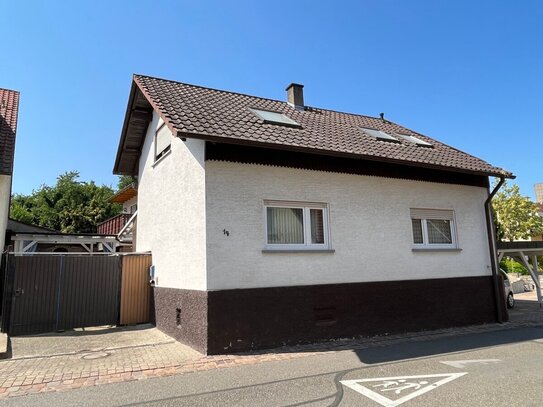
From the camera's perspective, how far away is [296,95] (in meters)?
14.0

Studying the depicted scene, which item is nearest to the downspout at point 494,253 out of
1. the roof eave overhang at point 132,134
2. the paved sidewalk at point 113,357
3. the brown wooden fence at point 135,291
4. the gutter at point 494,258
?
the gutter at point 494,258

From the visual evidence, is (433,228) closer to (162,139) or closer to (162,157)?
(162,157)

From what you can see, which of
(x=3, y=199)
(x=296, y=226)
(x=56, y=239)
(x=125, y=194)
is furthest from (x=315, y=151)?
(x=125, y=194)

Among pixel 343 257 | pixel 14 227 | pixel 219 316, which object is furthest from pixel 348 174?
pixel 14 227

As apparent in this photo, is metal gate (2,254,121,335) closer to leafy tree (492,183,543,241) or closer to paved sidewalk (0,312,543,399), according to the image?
paved sidewalk (0,312,543,399)

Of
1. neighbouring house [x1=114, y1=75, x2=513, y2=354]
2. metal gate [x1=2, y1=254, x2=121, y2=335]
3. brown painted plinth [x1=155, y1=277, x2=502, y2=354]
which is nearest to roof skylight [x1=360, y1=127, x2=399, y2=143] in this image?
neighbouring house [x1=114, y1=75, x2=513, y2=354]

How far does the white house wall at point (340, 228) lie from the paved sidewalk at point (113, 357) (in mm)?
1339

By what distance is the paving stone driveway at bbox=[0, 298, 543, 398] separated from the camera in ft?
20.4

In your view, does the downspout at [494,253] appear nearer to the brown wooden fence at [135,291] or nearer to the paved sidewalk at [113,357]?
the paved sidewalk at [113,357]

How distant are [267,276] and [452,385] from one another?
12.8ft

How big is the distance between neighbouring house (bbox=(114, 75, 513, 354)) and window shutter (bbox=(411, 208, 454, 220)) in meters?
0.07

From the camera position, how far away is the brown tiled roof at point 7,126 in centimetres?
1125

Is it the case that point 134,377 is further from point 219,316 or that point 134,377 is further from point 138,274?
point 138,274

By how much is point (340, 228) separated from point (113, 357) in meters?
5.35
